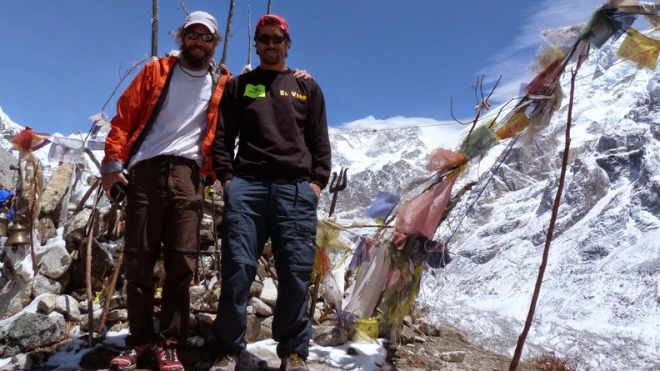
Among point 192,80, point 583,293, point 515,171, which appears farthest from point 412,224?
point 515,171

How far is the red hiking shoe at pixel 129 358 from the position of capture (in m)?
2.93

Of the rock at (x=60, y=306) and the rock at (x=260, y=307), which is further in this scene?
the rock at (x=260, y=307)

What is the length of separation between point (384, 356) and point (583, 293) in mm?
96403

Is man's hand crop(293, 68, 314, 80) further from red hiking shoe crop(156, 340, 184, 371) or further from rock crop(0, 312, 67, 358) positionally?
rock crop(0, 312, 67, 358)

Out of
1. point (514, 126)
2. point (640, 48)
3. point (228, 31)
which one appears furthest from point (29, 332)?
point (228, 31)

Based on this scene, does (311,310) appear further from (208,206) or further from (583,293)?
(583,293)

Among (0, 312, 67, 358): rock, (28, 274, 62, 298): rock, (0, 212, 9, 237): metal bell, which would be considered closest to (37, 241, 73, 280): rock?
(28, 274, 62, 298): rock

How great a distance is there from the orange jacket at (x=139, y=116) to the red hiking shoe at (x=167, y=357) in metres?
0.94

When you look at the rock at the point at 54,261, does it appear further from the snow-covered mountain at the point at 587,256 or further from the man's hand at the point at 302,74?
the snow-covered mountain at the point at 587,256

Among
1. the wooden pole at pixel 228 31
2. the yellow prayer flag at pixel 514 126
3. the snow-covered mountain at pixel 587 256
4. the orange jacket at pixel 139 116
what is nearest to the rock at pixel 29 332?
the orange jacket at pixel 139 116

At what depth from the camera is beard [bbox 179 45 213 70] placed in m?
3.25

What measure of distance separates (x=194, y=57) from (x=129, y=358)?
1.65 metres

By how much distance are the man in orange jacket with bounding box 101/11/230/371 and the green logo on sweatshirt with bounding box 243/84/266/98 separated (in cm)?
17

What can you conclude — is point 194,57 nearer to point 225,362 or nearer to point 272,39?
point 272,39
